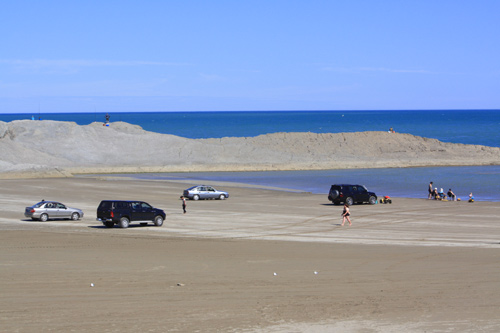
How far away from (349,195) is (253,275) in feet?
83.0

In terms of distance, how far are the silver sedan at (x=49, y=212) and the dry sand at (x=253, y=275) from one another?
2.76 feet

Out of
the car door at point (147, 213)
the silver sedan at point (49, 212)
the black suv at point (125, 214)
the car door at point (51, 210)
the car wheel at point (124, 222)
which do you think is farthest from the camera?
the car door at point (51, 210)

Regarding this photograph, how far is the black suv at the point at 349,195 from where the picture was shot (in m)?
42.8

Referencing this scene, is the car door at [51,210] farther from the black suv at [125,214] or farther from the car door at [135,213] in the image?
the car door at [135,213]

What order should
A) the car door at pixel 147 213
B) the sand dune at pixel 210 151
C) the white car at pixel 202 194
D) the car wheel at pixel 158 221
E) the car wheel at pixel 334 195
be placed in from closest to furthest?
the car door at pixel 147 213
the car wheel at pixel 158 221
the car wheel at pixel 334 195
the white car at pixel 202 194
the sand dune at pixel 210 151

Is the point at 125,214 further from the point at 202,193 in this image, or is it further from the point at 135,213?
the point at 202,193

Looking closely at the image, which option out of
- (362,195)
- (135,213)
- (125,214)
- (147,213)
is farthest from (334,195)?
(125,214)

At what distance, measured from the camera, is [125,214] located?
1224 inches

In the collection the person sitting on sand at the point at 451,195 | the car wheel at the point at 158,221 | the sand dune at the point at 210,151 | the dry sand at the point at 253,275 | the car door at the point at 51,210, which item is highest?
the sand dune at the point at 210,151

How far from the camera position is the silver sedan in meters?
33.3

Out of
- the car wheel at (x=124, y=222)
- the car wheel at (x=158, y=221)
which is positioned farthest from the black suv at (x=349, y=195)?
the car wheel at (x=124, y=222)

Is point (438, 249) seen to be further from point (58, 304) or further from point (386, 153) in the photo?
point (386, 153)

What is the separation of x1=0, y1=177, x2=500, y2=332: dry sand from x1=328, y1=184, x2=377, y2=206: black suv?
683 cm

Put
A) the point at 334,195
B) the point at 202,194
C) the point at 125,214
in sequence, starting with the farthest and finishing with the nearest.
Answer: the point at 202,194
the point at 334,195
the point at 125,214
